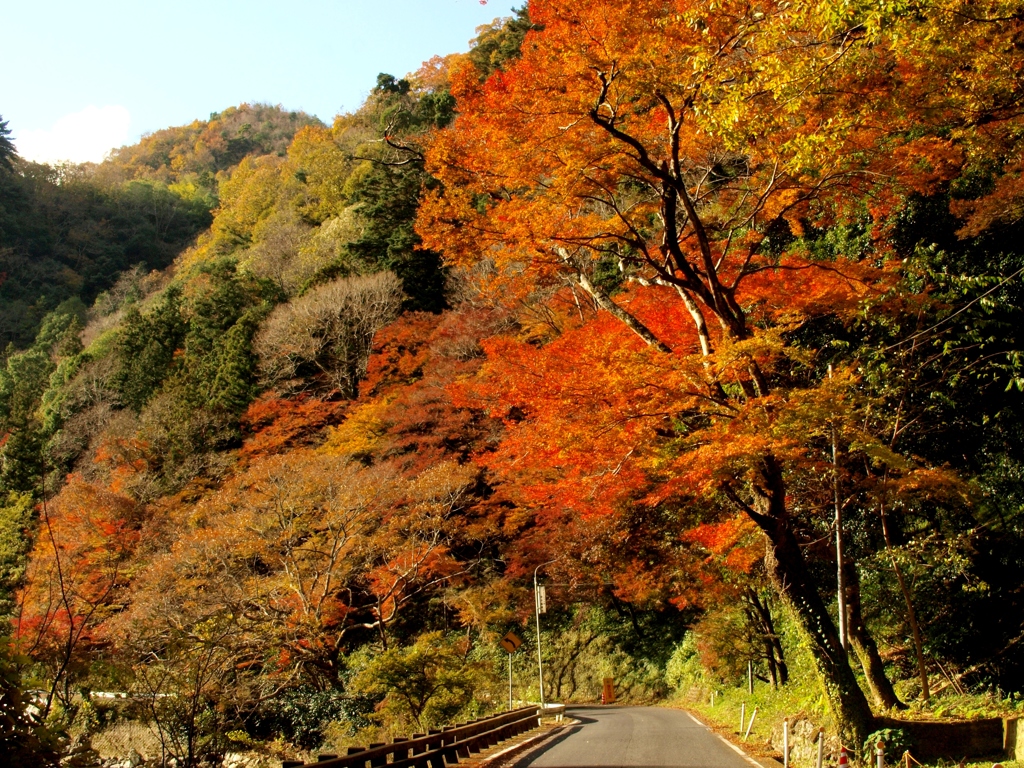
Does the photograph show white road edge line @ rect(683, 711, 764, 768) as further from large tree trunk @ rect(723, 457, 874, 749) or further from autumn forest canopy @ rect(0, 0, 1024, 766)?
large tree trunk @ rect(723, 457, 874, 749)

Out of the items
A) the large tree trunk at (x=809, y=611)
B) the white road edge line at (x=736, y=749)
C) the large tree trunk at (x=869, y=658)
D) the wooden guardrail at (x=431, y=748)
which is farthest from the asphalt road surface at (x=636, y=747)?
the large tree trunk at (x=869, y=658)

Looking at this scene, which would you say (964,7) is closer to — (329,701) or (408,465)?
(329,701)

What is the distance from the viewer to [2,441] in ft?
132

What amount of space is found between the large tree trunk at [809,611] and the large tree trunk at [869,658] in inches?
65.5

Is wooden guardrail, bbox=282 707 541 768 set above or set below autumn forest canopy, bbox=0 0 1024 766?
below

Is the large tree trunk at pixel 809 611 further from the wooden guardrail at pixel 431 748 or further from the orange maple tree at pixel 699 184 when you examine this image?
the wooden guardrail at pixel 431 748

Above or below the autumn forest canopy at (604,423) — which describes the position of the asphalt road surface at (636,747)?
below

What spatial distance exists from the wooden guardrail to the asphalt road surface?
0.88 metres

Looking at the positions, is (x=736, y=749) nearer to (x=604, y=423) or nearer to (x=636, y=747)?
(x=636, y=747)

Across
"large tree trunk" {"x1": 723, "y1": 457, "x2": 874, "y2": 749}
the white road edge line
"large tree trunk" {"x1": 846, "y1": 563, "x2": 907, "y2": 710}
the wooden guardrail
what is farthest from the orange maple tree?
the wooden guardrail

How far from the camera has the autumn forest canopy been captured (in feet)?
30.0

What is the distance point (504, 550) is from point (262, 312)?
19.8m

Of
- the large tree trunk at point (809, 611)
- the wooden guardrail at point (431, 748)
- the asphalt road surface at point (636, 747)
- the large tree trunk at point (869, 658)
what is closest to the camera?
the wooden guardrail at point (431, 748)

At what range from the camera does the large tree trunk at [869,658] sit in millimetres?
11266
